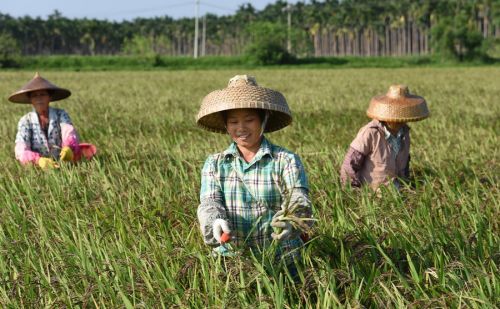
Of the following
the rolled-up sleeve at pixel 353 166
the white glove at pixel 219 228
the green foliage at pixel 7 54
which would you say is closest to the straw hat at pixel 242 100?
the white glove at pixel 219 228

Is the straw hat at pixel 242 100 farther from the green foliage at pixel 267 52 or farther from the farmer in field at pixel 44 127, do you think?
the green foliage at pixel 267 52

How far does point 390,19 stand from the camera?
101 metres

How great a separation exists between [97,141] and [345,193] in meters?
3.88

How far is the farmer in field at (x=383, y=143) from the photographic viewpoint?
3.97m

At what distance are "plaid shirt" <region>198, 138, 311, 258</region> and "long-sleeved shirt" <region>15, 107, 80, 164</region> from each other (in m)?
2.87

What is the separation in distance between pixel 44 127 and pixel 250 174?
332 cm

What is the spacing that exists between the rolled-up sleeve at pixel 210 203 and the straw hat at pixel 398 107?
6.01 ft

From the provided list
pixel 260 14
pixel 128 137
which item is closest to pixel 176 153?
pixel 128 137

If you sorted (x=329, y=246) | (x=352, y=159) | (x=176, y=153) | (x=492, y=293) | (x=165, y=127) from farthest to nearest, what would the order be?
(x=165, y=127) < (x=176, y=153) < (x=352, y=159) < (x=329, y=246) < (x=492, y=293)

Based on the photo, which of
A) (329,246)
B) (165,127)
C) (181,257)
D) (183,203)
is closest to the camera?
(181,257)

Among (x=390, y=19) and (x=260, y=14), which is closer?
(x=390, y=19)

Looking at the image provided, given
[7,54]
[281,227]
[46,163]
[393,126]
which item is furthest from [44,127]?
[7,54]

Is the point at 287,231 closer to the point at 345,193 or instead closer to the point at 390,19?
the point at 345,193

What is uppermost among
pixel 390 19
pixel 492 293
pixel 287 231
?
pixel 390 19
